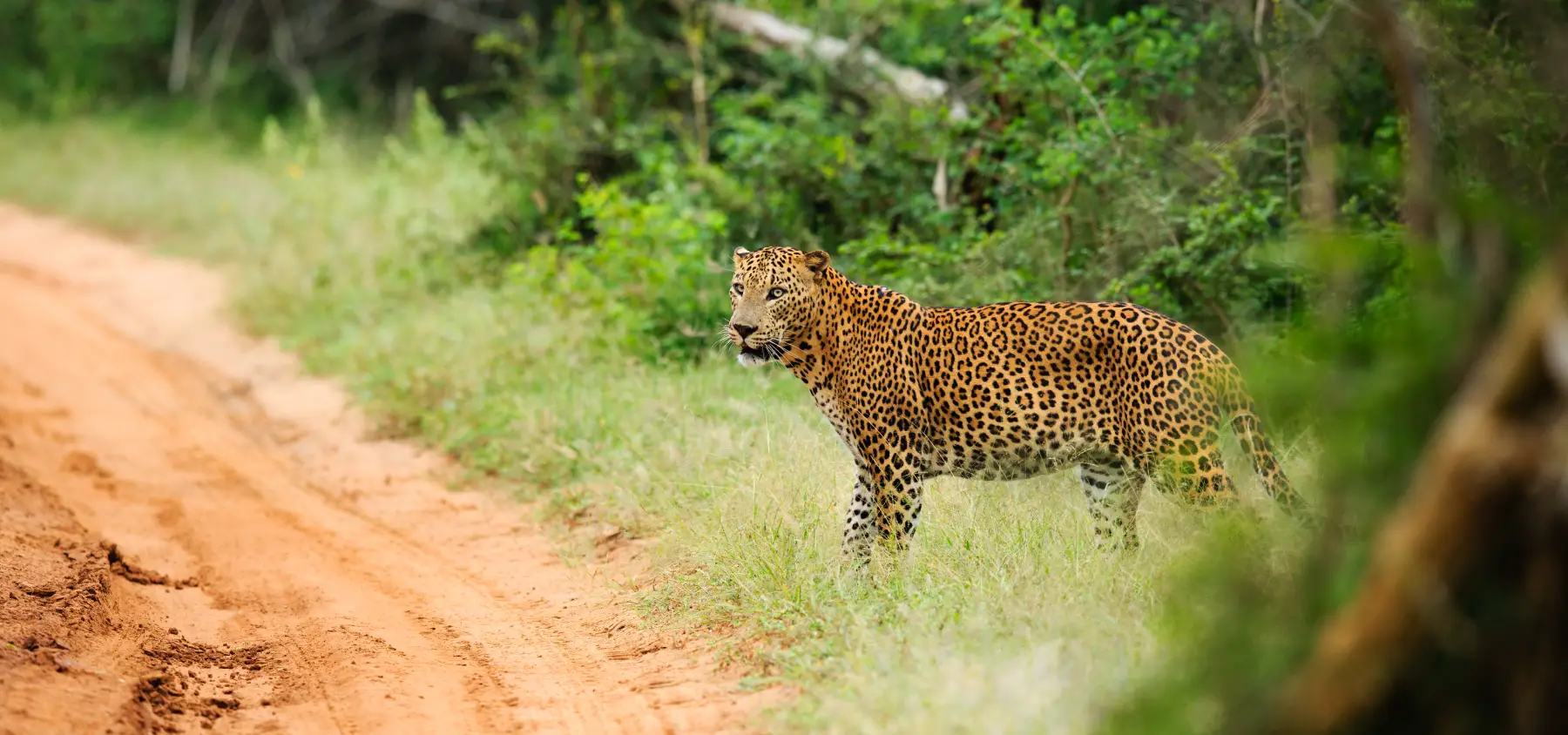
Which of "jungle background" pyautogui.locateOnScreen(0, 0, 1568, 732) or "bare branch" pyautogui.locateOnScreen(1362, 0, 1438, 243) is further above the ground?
"bare branch" pyautogui.locateOnScreen(1362, 0, 1438, 243)

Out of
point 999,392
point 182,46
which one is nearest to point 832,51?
point 999,392

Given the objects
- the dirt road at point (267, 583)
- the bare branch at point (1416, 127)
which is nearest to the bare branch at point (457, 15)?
the dirt road at point (267, 583)

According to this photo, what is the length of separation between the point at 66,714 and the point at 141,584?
72.6 inches

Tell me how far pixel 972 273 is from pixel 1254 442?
150 inches

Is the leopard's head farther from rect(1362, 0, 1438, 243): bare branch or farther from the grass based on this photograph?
rect(1362, 0, 1438, 243): bare branch

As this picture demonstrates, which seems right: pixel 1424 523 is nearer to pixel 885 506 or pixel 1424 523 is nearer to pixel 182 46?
pixel 885 506

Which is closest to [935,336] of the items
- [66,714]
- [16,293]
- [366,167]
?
[66,714]

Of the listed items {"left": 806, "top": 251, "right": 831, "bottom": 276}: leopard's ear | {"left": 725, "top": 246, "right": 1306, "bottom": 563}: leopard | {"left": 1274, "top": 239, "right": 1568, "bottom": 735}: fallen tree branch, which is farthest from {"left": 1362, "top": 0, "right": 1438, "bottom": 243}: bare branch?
{"left": 806, "top": 251, "right": 831, "bottom": 276}: leopard's ear

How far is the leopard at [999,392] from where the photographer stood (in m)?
5.53

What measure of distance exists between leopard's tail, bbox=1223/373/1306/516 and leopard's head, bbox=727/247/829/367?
1.85 meters

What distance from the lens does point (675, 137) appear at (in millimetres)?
14172

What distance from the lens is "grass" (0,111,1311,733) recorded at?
4703 mm

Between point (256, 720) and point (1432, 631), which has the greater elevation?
point (1432, 631)

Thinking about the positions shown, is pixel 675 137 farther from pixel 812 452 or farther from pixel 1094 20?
pixel 812 452
